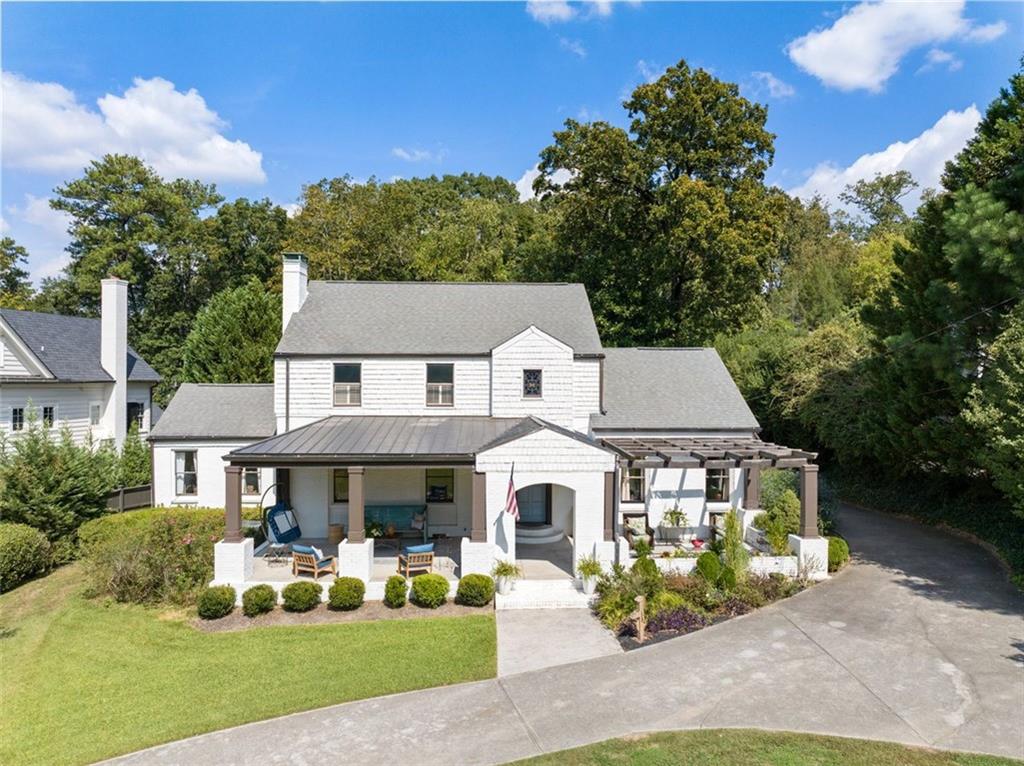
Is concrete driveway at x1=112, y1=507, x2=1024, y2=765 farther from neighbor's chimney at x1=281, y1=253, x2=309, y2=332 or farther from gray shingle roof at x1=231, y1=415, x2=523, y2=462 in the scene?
neighbor's chimney at x1=281, y1=253, x2=309, y2=332

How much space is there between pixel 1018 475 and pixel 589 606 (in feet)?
33.0

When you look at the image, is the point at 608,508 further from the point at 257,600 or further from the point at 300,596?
the point at 257,600

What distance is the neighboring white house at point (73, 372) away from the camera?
998 inches

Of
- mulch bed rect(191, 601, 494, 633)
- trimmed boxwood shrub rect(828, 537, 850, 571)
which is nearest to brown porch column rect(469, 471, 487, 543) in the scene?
mulch bed rect(191, 601, 494, 633)

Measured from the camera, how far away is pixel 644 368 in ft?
76.3

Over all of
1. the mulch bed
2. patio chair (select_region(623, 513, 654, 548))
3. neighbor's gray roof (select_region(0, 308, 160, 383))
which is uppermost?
neighbor's gray roof (select_region(0, 308, 160, 383))

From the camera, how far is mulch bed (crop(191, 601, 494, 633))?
1397 centimetres

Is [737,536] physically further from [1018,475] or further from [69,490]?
[69,490]

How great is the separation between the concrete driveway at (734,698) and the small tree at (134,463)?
66.0 feet

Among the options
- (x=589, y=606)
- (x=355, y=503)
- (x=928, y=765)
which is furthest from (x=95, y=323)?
(x=928, y=765)

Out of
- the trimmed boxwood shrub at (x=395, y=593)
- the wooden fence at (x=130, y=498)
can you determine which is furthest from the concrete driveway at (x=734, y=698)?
the wooden fence at (x=130, y=498)

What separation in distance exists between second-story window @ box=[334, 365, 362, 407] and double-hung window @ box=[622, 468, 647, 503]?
9159mm

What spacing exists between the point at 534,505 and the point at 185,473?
13009 millimetres

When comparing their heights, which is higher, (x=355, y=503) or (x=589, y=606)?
(x=355, y=503)
